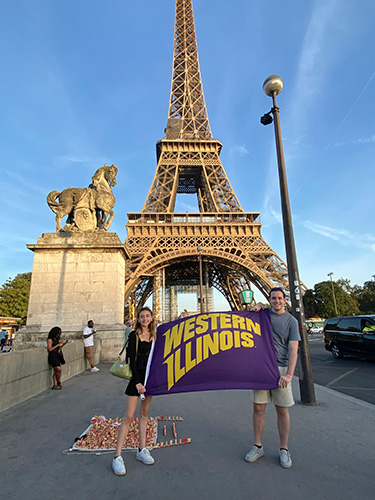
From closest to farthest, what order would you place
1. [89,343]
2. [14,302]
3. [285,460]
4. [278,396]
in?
[285,460]
[278,396]
[89,343]
[14,302]

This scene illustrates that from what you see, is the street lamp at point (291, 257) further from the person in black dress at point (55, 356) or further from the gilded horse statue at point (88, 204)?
the gilded horse statue at point (88, 204)

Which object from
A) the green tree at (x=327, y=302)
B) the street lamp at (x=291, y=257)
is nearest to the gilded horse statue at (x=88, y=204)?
the street lamp at (x=291, y=257)

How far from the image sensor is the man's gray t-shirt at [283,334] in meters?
2.93

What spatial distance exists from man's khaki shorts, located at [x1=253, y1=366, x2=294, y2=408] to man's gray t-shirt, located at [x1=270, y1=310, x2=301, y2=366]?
11 cm

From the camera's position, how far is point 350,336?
11.5m

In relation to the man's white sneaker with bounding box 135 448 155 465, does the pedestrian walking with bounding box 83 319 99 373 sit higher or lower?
higher

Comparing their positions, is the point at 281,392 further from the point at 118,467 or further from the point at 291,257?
the point at 291,257

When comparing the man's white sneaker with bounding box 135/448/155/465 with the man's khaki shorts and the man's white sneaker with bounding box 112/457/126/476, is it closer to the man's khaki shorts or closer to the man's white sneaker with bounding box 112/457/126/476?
the man's white sneaker with bounding box 112/457/126/476

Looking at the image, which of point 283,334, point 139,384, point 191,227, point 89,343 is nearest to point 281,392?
point 283,334

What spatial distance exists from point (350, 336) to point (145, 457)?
11.3 metres

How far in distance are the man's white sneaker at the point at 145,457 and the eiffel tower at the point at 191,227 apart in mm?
19603

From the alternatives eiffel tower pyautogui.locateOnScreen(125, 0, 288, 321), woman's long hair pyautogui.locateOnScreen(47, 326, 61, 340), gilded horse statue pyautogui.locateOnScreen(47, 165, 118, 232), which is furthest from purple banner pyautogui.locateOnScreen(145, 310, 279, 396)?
eiffel tower pyautogui.locateOnScreen(125, 0, 288, 321)

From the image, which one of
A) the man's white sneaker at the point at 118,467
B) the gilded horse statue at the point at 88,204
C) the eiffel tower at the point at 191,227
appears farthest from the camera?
the eiffel tower at the point at 191,227

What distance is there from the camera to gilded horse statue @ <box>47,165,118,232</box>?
9.24m
